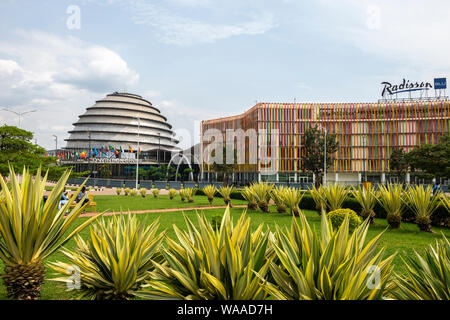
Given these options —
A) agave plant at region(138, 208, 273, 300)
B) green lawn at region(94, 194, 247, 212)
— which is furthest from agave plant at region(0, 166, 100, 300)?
green lawn at region(94, 194, 247, 212)

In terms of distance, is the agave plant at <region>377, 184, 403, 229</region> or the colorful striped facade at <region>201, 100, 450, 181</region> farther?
the colorful striped facade at <region>201, 100, 450, 181</region>

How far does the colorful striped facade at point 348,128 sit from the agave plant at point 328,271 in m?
64.5

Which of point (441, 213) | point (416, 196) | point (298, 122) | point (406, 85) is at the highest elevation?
point (406, 85)

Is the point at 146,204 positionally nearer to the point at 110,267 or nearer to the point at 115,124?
the point at 110,267

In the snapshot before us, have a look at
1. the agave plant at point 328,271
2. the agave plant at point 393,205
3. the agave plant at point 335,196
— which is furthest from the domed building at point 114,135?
the agave plant at point 328,271

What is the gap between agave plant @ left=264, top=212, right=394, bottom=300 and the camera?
3.11 meters

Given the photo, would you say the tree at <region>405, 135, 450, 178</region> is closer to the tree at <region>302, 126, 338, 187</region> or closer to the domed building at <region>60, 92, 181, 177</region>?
the tree at <region>302, 126, 338, 187</region>

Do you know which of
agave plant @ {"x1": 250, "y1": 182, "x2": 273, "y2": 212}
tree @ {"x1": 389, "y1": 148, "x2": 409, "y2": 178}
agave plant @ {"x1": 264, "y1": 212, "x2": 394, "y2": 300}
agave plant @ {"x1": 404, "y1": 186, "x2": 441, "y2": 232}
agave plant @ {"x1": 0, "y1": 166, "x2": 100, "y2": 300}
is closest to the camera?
agave plant @ {"x1": 264, "y1": 212, "x2": 394, "y2": 300}

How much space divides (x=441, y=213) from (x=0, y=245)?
15618mm

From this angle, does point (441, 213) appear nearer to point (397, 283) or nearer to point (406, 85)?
point (397, 283)

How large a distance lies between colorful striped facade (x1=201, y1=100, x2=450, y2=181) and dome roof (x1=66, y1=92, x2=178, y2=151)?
96.8 feet

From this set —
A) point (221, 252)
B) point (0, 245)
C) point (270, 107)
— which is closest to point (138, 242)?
point (221, 252)

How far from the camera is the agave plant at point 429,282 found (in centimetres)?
337
